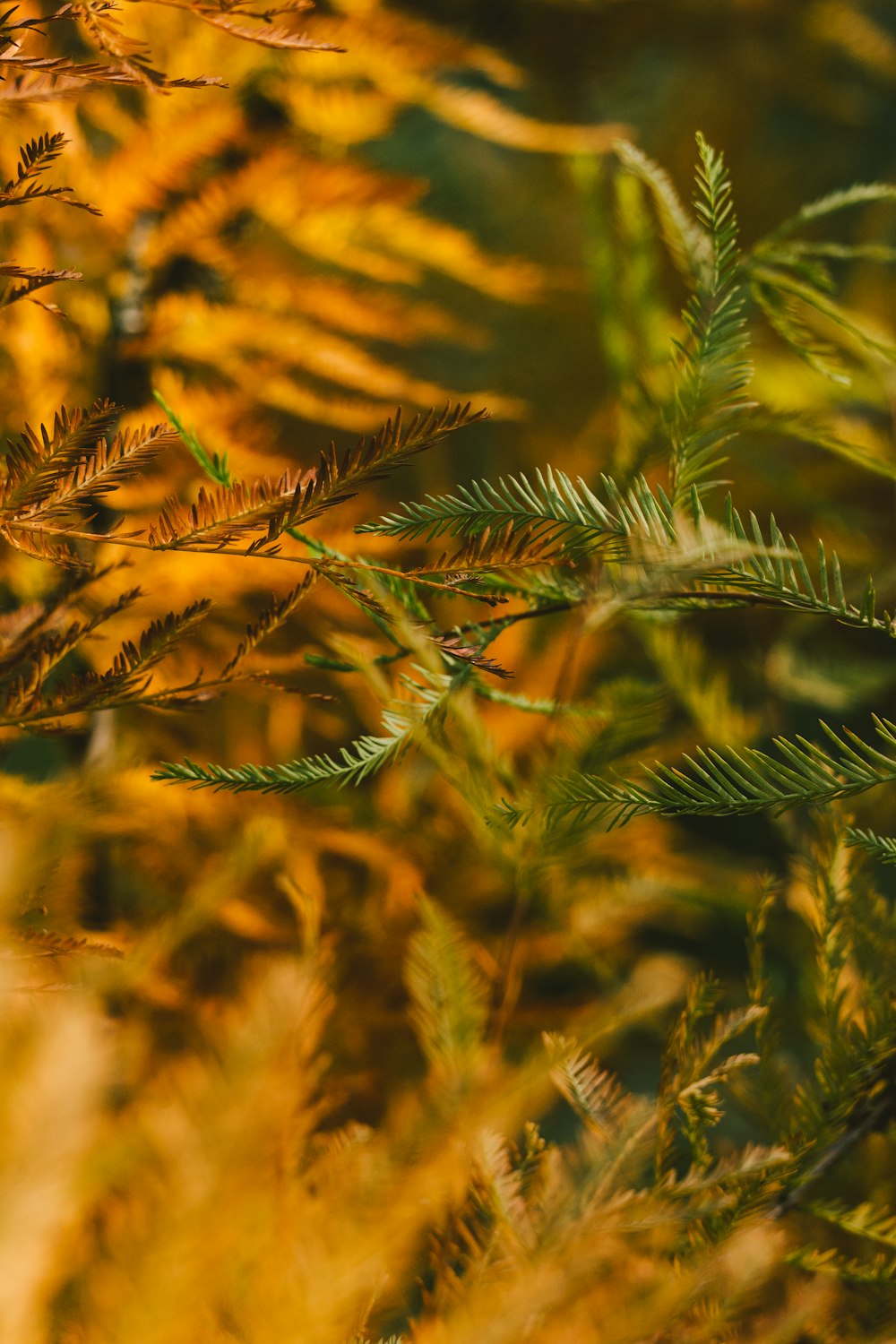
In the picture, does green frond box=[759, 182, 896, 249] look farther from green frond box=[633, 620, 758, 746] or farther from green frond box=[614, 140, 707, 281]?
green frond box=[633, 620, 758, 746]

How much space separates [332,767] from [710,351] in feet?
0.54

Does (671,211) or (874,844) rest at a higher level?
(671,211)

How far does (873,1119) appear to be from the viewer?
0.86 feet

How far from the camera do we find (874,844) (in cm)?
22

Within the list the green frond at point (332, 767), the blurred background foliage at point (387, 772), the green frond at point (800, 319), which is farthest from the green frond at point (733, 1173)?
the green frond at point (800, 319)

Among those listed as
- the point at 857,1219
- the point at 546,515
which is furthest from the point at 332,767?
the point at 857,1219

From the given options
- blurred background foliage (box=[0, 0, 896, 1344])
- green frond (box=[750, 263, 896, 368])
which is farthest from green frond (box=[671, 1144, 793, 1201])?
green frond (box=[750, 263, 896, 368])

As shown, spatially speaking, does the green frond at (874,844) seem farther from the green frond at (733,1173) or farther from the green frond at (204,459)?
the green frond at (204,459)

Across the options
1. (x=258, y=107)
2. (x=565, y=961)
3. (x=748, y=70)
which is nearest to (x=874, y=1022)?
(x=565, y=961)

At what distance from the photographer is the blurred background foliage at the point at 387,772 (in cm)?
19

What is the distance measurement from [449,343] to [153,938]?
2.22 ft

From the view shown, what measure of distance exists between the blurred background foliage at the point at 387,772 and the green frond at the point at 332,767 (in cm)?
4

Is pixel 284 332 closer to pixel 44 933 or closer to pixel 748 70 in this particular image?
pixel 44 933

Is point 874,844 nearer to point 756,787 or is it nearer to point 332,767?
point 756,787
